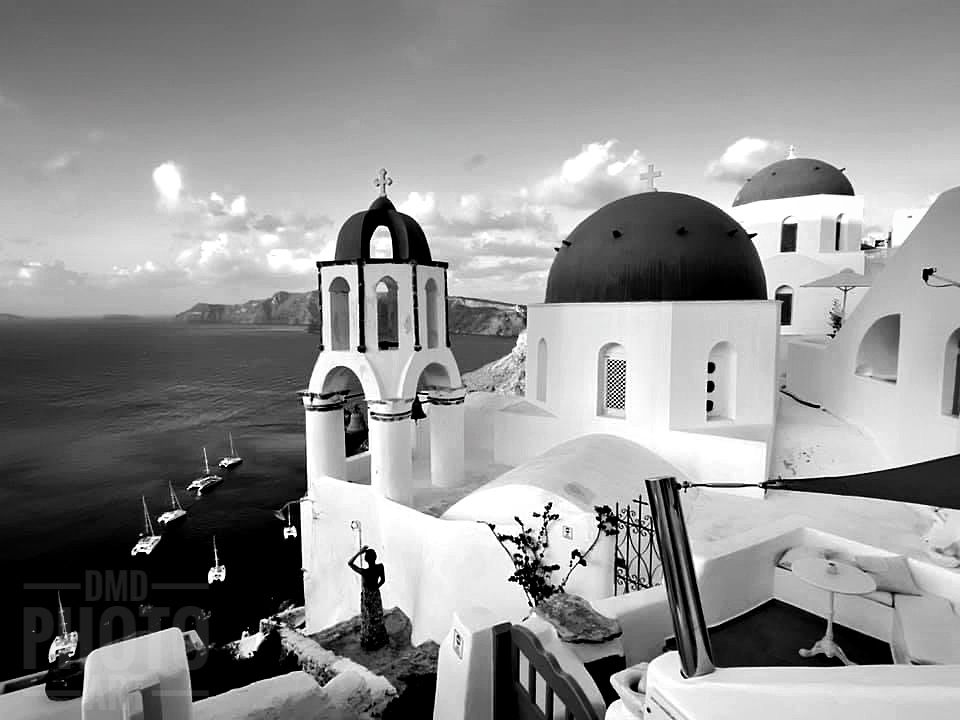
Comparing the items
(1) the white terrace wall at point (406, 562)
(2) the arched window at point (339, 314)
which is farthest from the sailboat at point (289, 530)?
(2) the arched window at point (339, 314)

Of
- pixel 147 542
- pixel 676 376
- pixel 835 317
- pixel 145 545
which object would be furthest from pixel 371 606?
pixel 147 542

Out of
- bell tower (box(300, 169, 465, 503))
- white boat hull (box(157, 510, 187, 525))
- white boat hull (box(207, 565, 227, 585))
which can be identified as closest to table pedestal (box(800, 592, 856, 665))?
bell tower (box(300, 169, 465, 503))

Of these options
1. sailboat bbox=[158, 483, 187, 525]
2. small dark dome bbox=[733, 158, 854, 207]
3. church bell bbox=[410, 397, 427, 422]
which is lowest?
sailboat bbox=[158, 483, 187, 525]

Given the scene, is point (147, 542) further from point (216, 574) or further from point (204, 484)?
point (204, 484)

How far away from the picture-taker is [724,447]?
10758mm

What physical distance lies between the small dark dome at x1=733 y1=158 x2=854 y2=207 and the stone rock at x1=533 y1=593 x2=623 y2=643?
958 inches

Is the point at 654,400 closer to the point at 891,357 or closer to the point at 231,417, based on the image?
the point at 891,357

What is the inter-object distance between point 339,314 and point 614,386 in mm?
6429

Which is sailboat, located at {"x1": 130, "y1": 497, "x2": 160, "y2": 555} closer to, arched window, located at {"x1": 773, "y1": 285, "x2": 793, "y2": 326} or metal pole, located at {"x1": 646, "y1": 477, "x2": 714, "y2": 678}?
arched window, located at {"x1": 773, "y1": 285, "x2": 793, "y2": 326}

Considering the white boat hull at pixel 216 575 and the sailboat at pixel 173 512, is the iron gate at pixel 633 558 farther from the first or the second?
the sailboat at pixel 173 512

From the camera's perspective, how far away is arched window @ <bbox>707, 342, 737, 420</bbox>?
39.5 ft

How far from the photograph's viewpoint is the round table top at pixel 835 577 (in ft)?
14.5

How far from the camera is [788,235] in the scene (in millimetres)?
23125

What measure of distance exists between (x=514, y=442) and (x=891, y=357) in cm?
966
